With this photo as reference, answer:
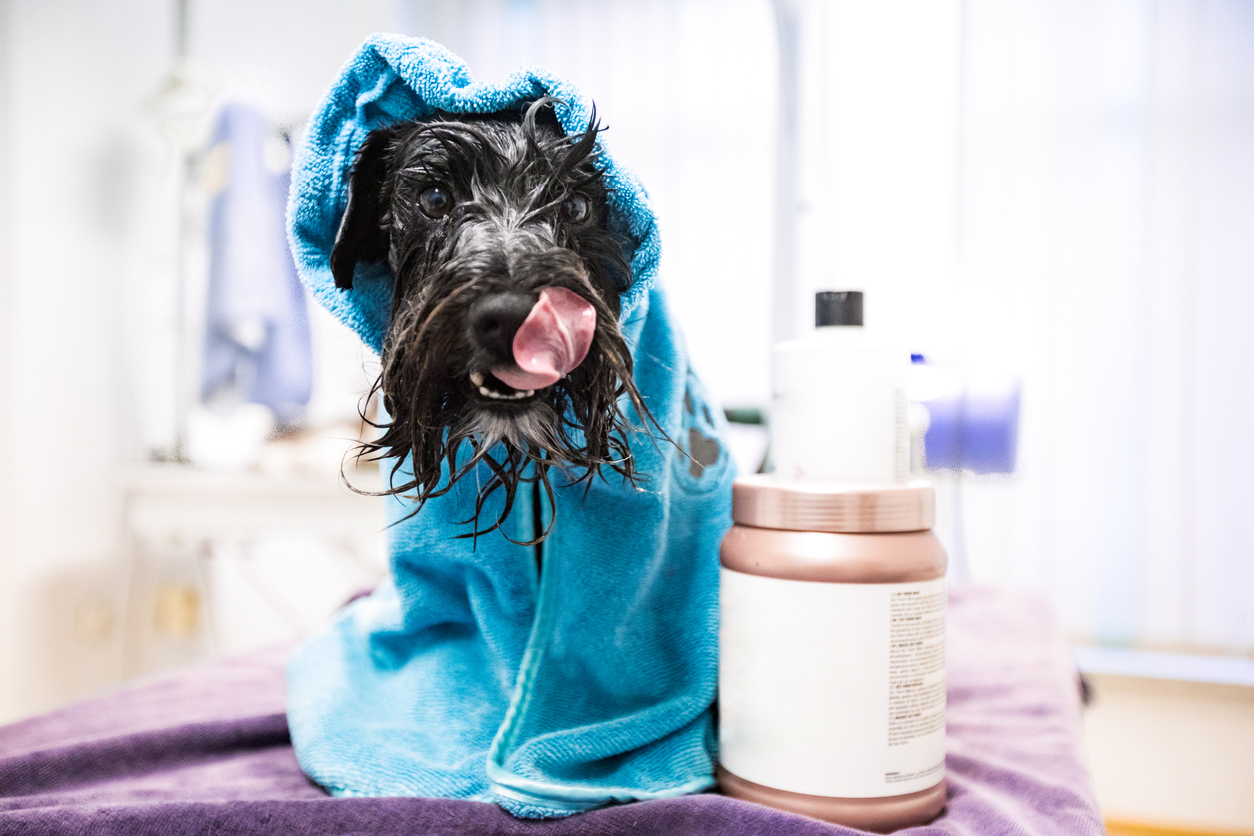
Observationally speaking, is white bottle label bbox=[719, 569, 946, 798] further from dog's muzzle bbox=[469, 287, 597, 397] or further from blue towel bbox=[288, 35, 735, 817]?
dog's muzzle bbox=[469, 287, 597, 397]

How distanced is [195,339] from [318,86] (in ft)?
2.27

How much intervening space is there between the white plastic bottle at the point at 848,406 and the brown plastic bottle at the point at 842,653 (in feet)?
0.08

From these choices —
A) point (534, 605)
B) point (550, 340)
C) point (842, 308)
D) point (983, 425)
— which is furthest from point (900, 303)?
point (550, 340)

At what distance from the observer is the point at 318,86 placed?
43.4 inches

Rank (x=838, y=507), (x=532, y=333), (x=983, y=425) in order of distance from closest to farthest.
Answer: (x=532, y=333), (x=838, y=507), (x=983, y=425)

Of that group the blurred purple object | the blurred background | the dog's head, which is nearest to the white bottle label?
the dog's head

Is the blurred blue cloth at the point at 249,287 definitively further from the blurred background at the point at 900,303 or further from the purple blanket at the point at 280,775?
the purple blanket at the point at 280,775

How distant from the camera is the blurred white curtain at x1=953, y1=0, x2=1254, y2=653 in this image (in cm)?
145

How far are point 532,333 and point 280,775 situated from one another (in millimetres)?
408

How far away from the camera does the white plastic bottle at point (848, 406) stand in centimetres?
49

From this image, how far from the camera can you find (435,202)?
18.0 inches

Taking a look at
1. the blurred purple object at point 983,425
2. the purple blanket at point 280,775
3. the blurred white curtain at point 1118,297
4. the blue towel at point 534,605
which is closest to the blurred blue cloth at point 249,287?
the purple blanket at point 280,775

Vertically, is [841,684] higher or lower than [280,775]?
higher

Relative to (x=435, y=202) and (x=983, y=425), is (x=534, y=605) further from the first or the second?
(x=983, y=425)
